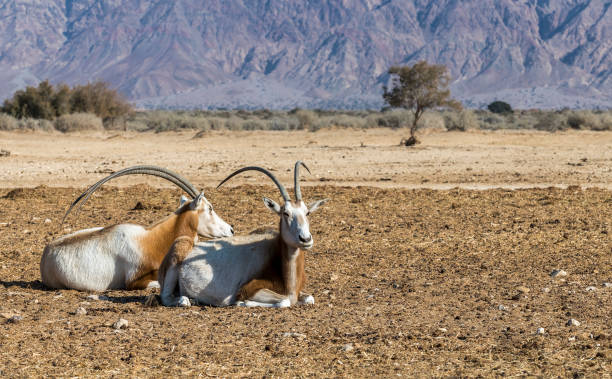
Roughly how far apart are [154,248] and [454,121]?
43.7 meters

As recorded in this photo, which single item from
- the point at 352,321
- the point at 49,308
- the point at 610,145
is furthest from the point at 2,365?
the point at 610,145

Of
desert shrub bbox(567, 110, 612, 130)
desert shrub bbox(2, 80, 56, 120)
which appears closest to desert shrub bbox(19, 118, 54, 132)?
desert shrub bbox(2, 80, 56, 120)

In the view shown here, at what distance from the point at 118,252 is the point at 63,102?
4315 centimetres

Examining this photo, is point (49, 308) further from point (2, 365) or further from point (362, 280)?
point (362, 280)

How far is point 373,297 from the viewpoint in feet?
27.5

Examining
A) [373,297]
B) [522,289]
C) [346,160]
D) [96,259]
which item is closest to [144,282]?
[96,259]

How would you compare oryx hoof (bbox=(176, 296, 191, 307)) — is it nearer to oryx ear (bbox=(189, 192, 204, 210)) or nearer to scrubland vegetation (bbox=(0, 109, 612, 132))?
oryx ear (bbox=(189, 192, 204, 210))

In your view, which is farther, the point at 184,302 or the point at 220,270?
the point at 220,270

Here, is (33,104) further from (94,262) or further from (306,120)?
(94,262)

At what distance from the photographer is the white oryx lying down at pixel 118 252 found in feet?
29.5

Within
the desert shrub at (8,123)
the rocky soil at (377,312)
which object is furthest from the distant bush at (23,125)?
the rocky soil at (377,312)

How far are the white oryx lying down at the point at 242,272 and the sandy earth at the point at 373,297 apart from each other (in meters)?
0.24

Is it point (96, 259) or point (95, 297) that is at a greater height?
point (96, 259)

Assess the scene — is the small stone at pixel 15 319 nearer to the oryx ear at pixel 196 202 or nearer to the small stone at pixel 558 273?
the oryx ear at pixel 196 202
